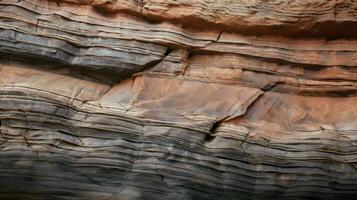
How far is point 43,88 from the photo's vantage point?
453 centimetres

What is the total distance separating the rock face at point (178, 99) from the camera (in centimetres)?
446

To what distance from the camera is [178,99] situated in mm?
4855

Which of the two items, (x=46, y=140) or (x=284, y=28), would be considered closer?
(x=46, y=140)

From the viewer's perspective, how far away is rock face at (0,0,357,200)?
4.46 meters

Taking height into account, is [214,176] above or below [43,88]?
below

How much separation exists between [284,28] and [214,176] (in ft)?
5.30

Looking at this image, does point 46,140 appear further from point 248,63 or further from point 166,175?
point 248,63

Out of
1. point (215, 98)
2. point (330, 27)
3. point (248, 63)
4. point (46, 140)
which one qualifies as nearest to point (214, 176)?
point (215, 98)

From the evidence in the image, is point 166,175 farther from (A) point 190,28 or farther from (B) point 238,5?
(B) point 238,5

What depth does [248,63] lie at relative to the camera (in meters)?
5.09

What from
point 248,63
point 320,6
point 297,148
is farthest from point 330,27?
point 297,148

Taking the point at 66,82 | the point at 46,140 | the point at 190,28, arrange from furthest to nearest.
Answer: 1. the point at 190,28
2. the point at 66,82
3. the point at 46,140

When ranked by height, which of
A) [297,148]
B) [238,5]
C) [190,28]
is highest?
[238,5]

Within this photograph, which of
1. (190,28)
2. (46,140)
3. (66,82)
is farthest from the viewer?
(190,28)
